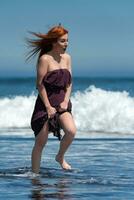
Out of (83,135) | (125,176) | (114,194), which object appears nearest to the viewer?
(114,194)

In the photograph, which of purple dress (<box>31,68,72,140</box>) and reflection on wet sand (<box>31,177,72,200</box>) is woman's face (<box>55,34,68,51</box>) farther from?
reflection on wet sand (<box>31,177,72,200</box>)

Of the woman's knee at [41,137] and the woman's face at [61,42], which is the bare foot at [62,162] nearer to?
the woman's knee at [41,137]

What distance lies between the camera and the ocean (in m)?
8.34

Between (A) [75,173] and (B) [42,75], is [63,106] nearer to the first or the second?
(B) [42,75]

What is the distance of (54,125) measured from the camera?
9.50 m

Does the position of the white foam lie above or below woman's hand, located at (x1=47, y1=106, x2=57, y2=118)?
below

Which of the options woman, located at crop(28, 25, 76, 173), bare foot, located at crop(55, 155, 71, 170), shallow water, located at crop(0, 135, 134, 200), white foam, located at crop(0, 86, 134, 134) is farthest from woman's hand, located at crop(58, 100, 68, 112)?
white foam, located at crop(0, 86, 134, 134)

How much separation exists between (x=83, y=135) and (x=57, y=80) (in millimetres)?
6561

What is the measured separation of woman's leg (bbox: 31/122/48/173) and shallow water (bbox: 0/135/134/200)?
12 cm

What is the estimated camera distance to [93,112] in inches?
799

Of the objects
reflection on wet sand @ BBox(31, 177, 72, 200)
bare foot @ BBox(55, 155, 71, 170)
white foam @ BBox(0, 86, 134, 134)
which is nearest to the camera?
reflection on wet sand @ BBox(31, 177, 72, 200)

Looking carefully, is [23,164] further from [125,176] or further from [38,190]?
[38,190]

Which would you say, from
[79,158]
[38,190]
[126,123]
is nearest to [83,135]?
[126,123]

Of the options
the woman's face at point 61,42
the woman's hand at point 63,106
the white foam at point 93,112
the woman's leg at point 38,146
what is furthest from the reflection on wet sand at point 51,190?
the white foam at point 93,112
